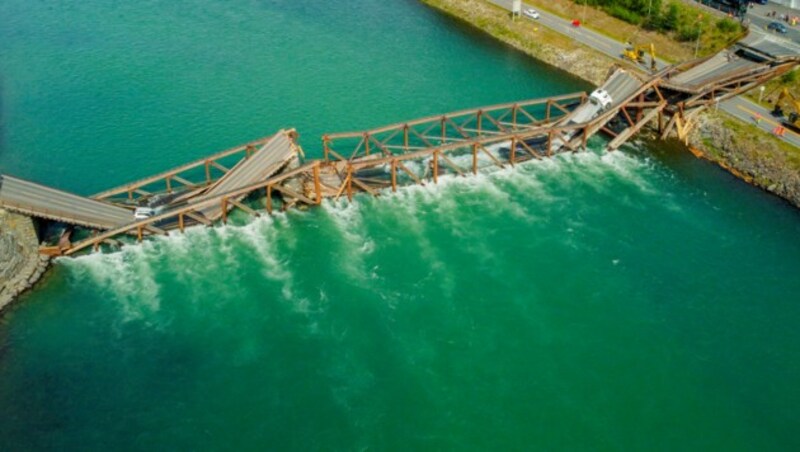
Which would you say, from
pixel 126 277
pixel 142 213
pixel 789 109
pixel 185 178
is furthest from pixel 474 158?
pixel 789 109

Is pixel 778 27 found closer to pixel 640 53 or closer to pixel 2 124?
pixel 640 53

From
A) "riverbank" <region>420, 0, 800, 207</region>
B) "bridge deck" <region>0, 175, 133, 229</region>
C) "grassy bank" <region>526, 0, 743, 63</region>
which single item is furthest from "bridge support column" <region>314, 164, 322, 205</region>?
"grassy bank" <region>526, 0, 743, 63</region>

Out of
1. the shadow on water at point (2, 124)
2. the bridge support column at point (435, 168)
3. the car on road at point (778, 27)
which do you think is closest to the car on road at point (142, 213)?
the shadow on water at point (2, 124)

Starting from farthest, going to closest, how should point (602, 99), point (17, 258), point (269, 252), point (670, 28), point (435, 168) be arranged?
point (670, 28), point (602, 99), point (435, 168), point (269, 252), point (17, 258)

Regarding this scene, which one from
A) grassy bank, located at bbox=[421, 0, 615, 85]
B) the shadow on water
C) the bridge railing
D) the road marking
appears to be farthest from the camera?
grassy bank, located at bbox=[421, 0, 615, 85]

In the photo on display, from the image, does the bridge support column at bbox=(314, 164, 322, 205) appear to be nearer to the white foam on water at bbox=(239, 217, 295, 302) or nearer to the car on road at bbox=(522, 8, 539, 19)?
the white foam on water at bbox=(239, 217, 295, 302)

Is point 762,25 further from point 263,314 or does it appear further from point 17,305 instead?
point 17,305
